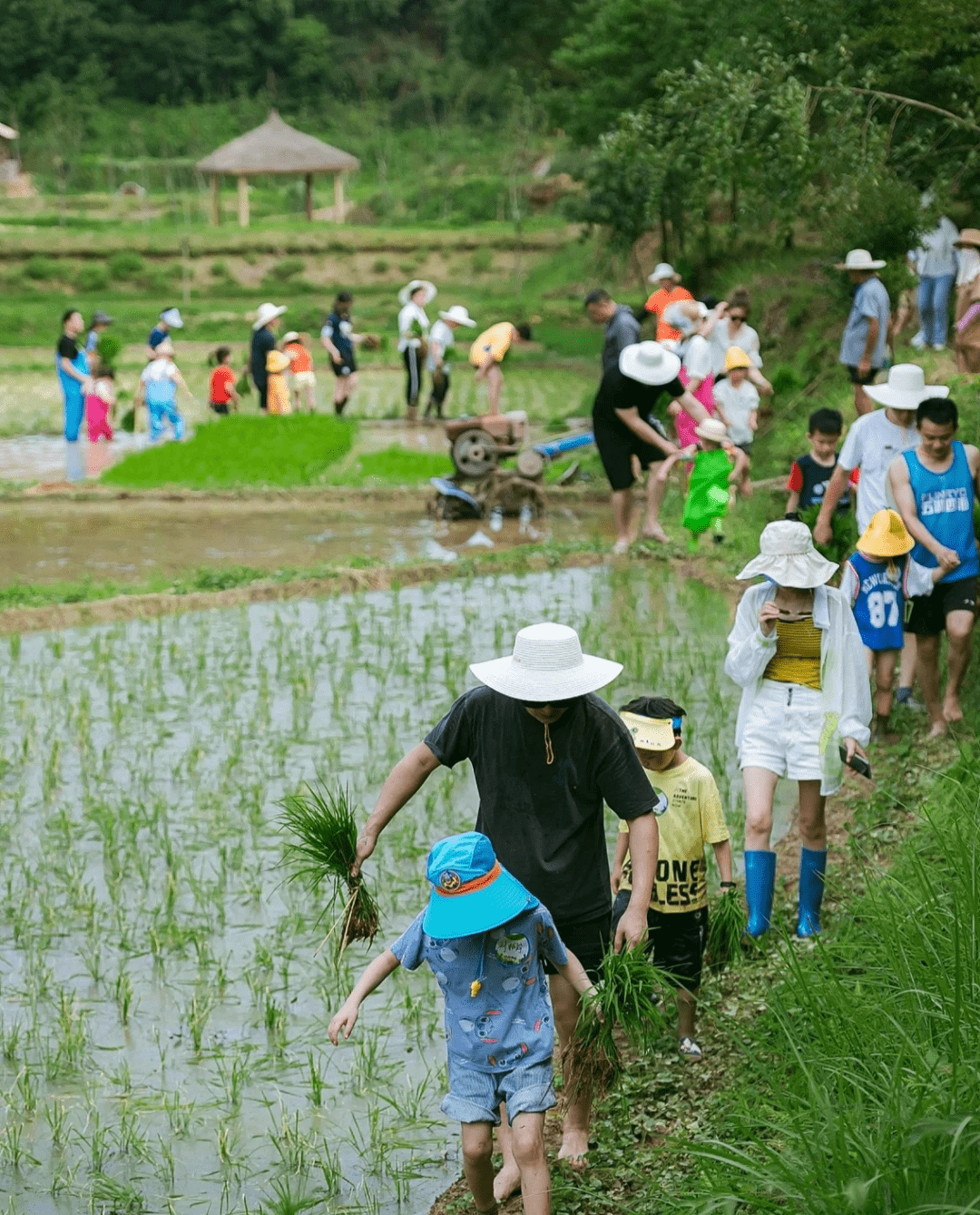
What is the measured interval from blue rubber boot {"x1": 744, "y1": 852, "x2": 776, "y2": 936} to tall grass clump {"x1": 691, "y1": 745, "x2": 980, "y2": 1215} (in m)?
0.30

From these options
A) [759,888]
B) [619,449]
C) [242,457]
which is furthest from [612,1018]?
[242,457]

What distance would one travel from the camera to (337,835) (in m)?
4.27

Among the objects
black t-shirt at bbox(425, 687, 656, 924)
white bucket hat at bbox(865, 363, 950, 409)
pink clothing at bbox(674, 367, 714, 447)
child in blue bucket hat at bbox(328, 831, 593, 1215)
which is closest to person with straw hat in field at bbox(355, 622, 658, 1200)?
black t-shirt at bbox(425, 687, 656, 924)

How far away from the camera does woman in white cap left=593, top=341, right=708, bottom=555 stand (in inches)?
431

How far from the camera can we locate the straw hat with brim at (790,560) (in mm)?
5324

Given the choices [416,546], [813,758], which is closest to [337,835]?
[813,758]

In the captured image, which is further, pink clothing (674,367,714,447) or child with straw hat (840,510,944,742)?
pink clothing (674,367,714,447)

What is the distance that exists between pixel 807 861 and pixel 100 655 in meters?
5.18

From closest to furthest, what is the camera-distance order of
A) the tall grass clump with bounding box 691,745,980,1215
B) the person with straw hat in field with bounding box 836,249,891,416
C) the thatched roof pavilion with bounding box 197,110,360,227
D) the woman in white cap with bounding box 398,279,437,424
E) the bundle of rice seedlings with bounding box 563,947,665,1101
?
the tall grass clump with bounding box 691,745,980,1215 < the bundle of rice seedlings with bounding box 563,947,665,1101 < the person with straw hat in field with bounding box 836,249,891,416 < the woman in white cap with bounding box 398,279,437,424 < the thatched roof pavilion with bounding box 197,110,360,227

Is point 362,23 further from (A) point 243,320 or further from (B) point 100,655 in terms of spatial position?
(B) point 100,655

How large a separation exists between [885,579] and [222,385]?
13.0m

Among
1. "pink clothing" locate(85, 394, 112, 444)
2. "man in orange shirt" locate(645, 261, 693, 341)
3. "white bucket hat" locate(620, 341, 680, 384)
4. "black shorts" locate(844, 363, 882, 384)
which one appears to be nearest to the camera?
"white bucket hat" locate(620, 341, 680, 384)

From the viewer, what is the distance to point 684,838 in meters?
4.79

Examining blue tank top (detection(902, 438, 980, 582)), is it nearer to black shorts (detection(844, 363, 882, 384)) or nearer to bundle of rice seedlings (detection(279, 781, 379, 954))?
bundle of rice seedlings (detection(279, 781, 379, 954))
